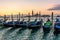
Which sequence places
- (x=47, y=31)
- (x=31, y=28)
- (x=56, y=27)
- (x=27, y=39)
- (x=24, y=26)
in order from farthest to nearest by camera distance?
(x=24, y=26), (x=31, y=28), (x=47, y=31), (x=56, y=27), (x=27, y=39)

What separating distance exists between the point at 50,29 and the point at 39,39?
12124 mm

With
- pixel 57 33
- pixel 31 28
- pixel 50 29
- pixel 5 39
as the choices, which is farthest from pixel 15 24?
pixel 5 39

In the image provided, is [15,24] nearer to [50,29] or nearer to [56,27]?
[50,29]

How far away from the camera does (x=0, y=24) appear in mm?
57812

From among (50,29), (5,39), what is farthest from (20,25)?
(5,39)

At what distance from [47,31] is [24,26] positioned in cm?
1125

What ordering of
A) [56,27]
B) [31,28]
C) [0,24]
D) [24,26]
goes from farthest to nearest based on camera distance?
[0,24]
[24,26]
[31,28]
[56,27]

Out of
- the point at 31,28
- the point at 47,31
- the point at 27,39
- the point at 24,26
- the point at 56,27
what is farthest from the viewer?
the point at 24,26

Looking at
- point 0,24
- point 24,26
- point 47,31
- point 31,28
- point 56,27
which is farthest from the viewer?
point 0,24

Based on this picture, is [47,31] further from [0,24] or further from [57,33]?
[0,24]

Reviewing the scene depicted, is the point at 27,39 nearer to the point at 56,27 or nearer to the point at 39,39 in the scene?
the point at 39,39

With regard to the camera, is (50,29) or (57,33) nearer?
(57,33)

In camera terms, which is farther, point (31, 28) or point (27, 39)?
point (31, 28)

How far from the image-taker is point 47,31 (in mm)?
41031
